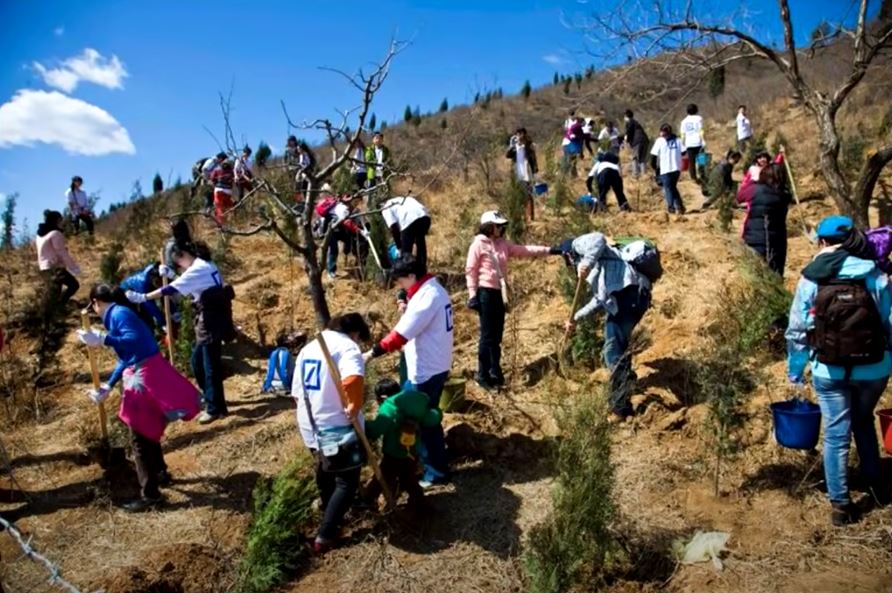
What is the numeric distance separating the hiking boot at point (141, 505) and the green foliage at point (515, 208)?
21.6ft

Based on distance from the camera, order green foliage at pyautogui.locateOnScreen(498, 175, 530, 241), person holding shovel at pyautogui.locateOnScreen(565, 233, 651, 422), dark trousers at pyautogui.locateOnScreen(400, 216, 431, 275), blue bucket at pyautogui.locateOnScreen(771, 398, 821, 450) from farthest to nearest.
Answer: green foliage at pyautogui.locateOnScreen(498, 175, 530, 241) → dark trousers at pyautogui.locateOnScreen(400, 216, 431, 275) → person holding shovel at pyautogui.locateOnScreen(565, 233, 651, 422) → blue bucket at pyautogui.locateOnScreen(771, 398, 821, 450)

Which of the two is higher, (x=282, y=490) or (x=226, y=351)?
(x=226, y=351)

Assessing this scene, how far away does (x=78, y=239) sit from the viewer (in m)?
12.7

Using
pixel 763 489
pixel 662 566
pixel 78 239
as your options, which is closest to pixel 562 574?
pixel 662 566

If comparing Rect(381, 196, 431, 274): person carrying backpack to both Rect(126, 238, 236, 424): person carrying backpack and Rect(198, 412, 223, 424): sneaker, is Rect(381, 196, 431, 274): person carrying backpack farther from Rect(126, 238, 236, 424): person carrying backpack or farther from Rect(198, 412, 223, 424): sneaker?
Rect(198, 412, 223, 424): sneaker

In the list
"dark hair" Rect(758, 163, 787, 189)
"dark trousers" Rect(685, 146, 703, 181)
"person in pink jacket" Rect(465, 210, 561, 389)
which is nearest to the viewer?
"person in pink jacket" Rect(465, 210, 561, 389)

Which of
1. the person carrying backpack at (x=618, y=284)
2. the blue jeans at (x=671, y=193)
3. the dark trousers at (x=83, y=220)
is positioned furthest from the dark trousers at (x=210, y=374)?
the blue jeans at (x=671, y=193)

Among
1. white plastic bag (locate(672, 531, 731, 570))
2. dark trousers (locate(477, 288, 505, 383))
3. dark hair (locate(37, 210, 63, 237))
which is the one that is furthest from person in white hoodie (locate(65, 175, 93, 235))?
white plastic bag (locate(672, 531, 731, 570))

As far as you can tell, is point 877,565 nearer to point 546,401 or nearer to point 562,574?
point 562,574

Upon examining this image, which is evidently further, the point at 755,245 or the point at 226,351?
the point at 226,351

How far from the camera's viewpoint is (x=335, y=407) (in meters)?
3.97

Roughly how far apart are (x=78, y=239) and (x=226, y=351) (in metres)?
6.58

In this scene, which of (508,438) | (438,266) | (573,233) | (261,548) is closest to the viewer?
(261,548)

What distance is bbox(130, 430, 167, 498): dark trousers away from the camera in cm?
473
